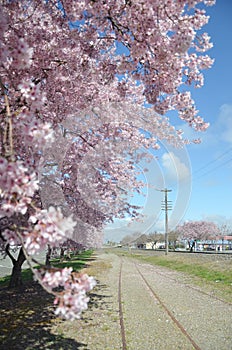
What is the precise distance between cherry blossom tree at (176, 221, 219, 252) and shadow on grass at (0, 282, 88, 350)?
93584 mm

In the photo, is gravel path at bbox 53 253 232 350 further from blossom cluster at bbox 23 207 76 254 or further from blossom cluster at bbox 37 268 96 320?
blossom cluster at bbox 23 207 76 254

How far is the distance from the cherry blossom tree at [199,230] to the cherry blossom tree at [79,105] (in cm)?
9271

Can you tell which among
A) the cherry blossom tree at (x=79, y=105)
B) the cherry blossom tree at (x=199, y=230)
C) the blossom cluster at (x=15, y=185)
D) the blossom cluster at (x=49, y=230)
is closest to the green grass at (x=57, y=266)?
the cherry blossom tree at (x=79, y=105)

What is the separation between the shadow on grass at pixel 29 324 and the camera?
757 cm

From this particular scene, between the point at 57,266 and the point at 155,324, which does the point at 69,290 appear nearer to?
the point at 155,324

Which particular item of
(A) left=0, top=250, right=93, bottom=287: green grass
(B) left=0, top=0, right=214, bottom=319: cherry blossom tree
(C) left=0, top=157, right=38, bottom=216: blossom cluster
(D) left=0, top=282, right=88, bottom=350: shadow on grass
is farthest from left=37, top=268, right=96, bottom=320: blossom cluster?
(A) left=0, top=250, right=93, bottom=287: green grass

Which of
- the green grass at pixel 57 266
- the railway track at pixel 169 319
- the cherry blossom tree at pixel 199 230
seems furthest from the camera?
the cherry blossom tree at pixel 199 230

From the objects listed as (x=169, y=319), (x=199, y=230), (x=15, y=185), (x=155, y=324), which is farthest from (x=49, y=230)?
(x=199, y=230)

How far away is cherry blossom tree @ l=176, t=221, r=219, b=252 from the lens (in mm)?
102500

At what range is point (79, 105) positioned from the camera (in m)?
9.38

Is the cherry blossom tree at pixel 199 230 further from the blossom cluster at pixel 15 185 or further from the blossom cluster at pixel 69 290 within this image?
the blossom cluster at pixel 15 185

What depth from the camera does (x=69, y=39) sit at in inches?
291

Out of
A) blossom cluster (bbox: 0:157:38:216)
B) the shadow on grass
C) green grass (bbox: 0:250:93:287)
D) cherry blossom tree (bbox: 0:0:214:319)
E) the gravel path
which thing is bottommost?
green grass (bbox: 0:250:93:287)

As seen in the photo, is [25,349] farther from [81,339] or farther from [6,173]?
[6,173]
